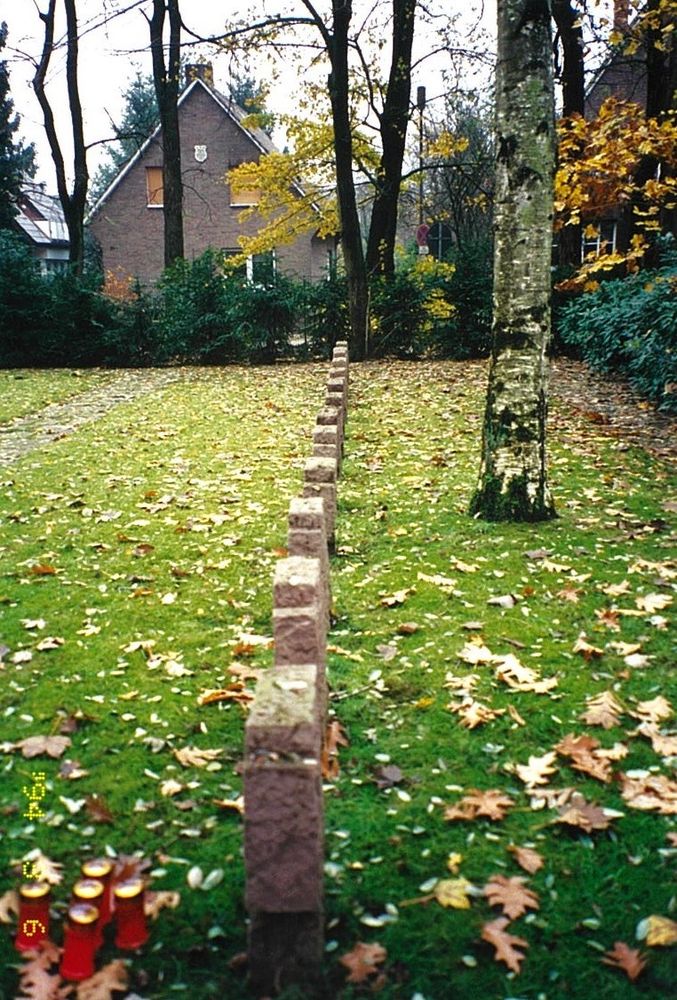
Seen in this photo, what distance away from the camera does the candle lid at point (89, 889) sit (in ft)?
8.55

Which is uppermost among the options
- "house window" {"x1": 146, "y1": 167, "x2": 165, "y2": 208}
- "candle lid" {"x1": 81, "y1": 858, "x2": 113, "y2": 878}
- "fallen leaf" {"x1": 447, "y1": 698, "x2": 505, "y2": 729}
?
"house window" {"x1": 146, "y1": 167, "x2": 165, "y2": 208}

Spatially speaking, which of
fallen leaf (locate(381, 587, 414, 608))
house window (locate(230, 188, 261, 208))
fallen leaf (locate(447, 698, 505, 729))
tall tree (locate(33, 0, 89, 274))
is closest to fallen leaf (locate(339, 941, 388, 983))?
fallen leaf (locate(447, 698, 505, 729))

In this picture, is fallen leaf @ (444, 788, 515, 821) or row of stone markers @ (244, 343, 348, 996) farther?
fallen leaf @ (444, 788, 515, 821)

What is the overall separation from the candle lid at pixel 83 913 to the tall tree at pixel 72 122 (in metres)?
23.4

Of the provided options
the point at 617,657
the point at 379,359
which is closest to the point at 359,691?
the point at 617,657

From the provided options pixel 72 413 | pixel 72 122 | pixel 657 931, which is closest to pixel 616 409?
pixel 72 413

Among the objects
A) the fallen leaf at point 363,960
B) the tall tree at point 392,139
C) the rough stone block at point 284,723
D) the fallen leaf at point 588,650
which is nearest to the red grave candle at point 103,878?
the rough stone block at point 284,723

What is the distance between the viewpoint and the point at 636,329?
13359mm

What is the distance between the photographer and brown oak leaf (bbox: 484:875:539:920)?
9.46 feet

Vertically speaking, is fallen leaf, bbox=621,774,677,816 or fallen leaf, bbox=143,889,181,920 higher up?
fallen leaf, bbox=621,774,677,816

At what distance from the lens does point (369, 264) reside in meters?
21.3

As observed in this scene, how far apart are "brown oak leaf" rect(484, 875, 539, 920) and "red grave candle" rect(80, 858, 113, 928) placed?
4.26 feet

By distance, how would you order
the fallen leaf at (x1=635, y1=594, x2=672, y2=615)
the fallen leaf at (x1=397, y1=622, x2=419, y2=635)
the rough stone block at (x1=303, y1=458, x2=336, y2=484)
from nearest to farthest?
1. the fallen leaf at (x1=397, y1=622, x2=419, y2=635)
2. the fallen leaf at (x1=635, y1=594, x2=672, y2=615)
3. the rough stone block at (x1=303, y1=458, x2=336, y2=484)

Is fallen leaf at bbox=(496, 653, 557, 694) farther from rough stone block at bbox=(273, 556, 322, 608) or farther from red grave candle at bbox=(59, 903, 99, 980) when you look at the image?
red grave candle at bbox=(59, 903, 99, 980)
